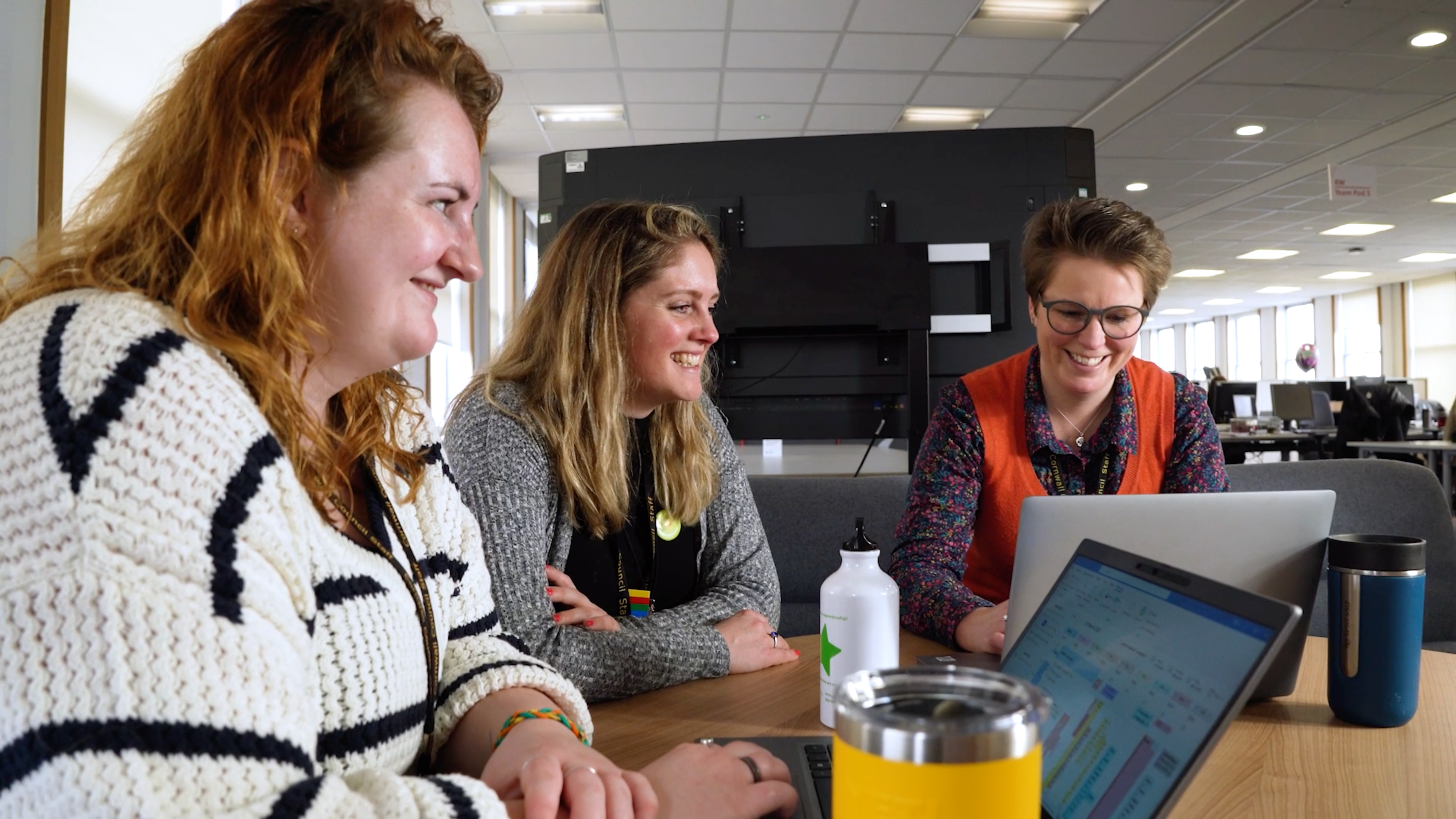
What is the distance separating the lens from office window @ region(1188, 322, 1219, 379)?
17172mm

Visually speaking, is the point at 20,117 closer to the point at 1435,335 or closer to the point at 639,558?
the point at 639,558

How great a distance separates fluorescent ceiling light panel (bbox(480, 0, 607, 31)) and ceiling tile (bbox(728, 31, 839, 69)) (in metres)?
0.75

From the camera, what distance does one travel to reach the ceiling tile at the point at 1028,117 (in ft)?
20.4

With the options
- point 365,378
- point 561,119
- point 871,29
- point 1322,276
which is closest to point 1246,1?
point 871,29

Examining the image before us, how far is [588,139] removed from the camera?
6.80m

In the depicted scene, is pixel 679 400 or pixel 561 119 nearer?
pixel 679 400

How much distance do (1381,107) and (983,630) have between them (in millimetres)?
6557

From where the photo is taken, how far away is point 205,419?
57 cm

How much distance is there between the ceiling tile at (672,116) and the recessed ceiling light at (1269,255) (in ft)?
24.8

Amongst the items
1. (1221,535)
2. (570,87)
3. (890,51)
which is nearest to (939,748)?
(1221,535)

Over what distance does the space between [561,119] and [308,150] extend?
6128 mm

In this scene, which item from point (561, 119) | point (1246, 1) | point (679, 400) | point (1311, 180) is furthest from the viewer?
point (1311, 180)

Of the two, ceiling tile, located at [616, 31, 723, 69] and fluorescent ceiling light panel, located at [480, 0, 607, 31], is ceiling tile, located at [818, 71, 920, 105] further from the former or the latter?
fluorescent ceiling light panel, located at [480, 0, 607, 31]

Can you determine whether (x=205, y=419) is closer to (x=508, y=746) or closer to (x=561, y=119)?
(x=508, y=746)
